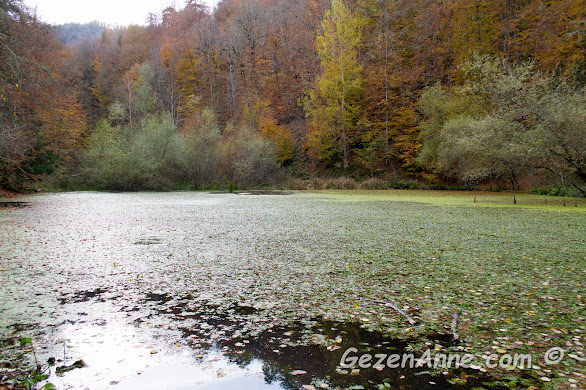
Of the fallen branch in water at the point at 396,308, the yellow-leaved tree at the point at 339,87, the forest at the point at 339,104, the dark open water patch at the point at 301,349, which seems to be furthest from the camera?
the yellow-leaved tree at the point at 339,87

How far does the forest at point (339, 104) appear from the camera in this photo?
1513cm

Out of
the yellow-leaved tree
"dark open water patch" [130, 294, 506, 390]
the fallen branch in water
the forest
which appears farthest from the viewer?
the yellow-leaved tree

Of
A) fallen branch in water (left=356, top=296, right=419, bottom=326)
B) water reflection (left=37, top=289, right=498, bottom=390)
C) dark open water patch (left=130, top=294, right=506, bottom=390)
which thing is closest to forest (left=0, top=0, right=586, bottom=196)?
water reflection (left=37, top=289, right=498, bottom=390)

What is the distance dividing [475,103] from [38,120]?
79.7ft

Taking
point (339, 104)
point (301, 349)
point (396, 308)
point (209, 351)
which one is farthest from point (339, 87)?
point (209, 351)

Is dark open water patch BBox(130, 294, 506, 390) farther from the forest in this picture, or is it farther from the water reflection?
the forest

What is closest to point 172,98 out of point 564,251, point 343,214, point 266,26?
point 266,26

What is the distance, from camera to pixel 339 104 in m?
29.0

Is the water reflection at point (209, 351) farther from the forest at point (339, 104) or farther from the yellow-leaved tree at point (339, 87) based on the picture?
the yellow-leaved tree at point (339, 87)

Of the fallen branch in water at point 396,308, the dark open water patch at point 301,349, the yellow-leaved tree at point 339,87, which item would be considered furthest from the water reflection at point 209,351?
the yellow-leaved tree at point 339,87

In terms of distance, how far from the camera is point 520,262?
545 cm

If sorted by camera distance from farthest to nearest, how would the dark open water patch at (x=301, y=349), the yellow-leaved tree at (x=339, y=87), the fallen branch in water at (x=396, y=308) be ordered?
the yellow-leaved tree at (x=339, y=87)
the fallen branch in water at (x=396, y=308)
the dark open water patch at (x=301, y=349)

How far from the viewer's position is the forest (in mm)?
15133

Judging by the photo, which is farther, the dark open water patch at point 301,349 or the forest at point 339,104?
the forest at point 339,104
